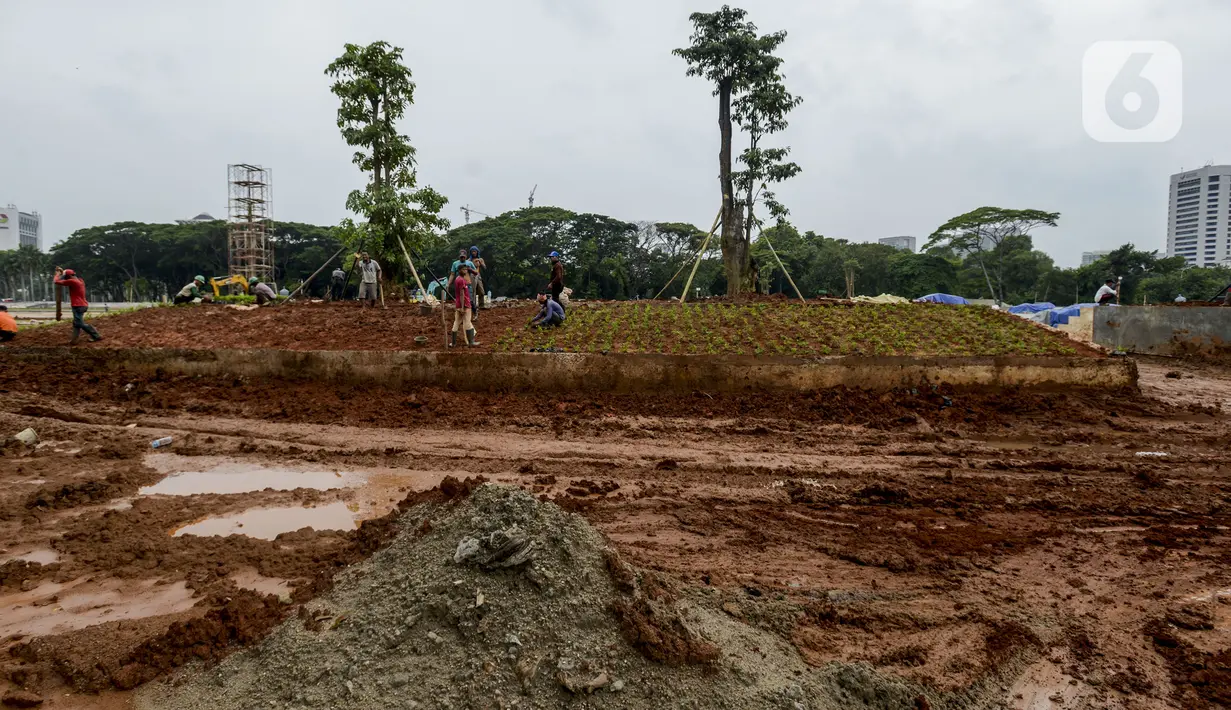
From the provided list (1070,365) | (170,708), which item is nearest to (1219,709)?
(170,708)

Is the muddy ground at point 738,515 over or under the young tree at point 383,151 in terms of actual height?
under

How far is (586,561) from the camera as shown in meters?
3.88

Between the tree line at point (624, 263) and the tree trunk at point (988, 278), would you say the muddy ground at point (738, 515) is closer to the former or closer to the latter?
the tree line at point (624, 263)

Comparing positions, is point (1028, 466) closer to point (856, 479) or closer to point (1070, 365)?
point (856, 479)

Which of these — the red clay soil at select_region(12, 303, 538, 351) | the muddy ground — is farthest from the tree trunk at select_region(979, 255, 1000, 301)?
the red clay soil at select_region(12, 303, 538, 351)

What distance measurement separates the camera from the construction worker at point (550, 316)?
13352mm

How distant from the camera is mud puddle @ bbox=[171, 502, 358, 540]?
5344 millimetres

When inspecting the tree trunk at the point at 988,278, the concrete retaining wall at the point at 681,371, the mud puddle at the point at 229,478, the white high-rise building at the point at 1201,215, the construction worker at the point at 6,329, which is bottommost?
the mud puddle at the point at 229,478

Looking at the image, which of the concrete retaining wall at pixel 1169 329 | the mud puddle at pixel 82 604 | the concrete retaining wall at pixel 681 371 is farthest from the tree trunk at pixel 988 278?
the mud puddle at pixel 82 604

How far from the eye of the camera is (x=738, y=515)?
18.3 ft

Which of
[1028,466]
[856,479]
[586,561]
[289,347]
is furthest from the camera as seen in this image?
[289,347]

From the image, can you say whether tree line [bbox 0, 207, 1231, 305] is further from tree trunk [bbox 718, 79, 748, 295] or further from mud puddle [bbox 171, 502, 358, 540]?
mud puddle [bbox 171, 502, 358, 540]

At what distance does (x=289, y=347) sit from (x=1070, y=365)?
1333 centimetres

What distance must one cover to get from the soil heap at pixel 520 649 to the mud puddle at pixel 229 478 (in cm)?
285
